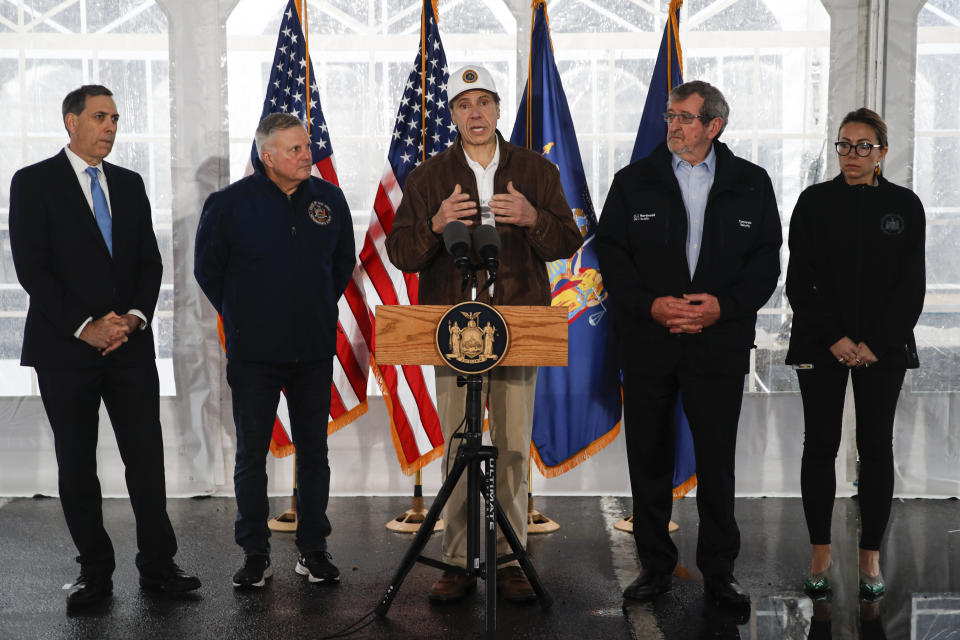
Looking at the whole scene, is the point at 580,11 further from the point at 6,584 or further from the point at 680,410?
the point at 6,584

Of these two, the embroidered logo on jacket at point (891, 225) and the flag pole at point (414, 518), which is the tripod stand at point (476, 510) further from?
the embroidered logo on jacket at point (891, 225)

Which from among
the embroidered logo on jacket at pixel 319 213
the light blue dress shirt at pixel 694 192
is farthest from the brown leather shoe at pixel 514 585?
the embroidered logo on jacket at pixel 319 213

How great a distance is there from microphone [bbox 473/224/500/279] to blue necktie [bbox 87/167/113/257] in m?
1.50

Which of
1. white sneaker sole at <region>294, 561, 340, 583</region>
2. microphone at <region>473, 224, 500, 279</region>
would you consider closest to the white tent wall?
white sneaker sole at <region>294, 561, 340, 583</region>

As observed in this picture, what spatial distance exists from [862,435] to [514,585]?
1.39 m

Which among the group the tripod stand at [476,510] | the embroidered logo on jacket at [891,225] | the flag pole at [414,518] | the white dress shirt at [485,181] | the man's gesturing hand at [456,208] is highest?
the white dress shirt at [485,181]

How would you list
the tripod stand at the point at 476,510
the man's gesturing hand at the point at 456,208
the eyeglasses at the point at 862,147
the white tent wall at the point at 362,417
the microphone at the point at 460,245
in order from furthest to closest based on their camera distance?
the white tent wall at the point at 362,417
the eyeglasses at the point at 862,147
the man's gesturing hand at the point at 456,208
the tripod stand at the point at 476,510
the microphone at the point at 460,245

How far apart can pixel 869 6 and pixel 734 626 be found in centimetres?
331

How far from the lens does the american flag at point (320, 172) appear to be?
170 inches

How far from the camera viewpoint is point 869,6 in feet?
15.3

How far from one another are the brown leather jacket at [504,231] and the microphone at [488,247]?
56 cm

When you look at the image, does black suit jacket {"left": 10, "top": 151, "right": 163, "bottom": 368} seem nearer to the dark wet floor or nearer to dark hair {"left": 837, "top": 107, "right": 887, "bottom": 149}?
the dark wet floor

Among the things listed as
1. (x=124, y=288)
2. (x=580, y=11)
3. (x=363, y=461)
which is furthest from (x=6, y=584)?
(x=580, y=11)

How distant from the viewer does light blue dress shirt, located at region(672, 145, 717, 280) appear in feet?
10.5
